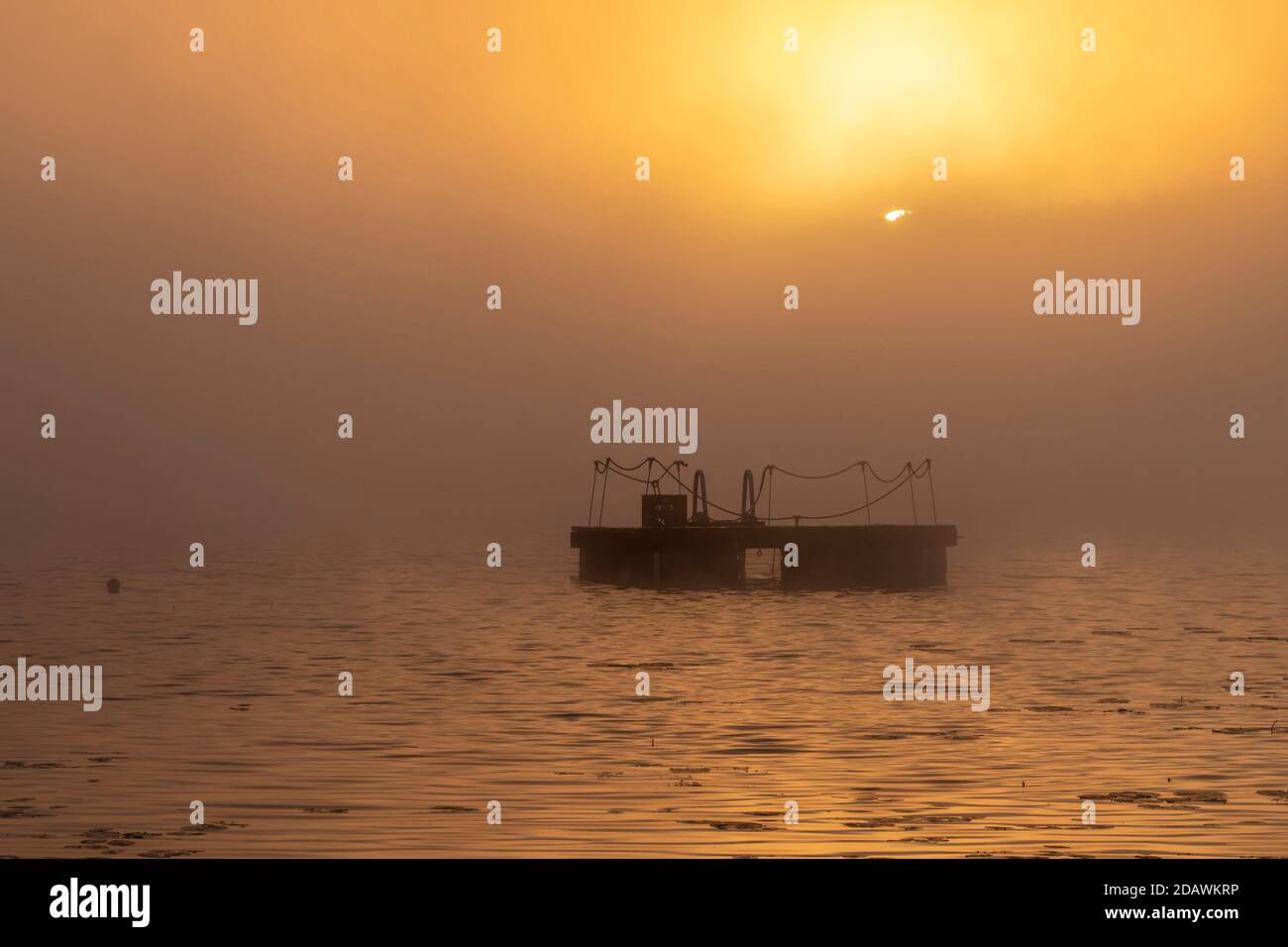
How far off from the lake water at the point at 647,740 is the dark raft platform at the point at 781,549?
18587mm

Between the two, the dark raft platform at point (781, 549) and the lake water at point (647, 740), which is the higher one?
the dark raft platform at point (781, 549)

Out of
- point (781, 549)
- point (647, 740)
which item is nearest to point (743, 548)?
point (781, 549)

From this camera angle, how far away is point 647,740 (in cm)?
2744

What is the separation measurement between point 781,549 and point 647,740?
64762 mm

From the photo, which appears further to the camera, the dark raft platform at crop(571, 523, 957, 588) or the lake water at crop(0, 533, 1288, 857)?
the dark raft platform at crop(571, 523, 957, 588)

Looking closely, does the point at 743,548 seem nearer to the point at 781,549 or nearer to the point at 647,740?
the point at 781,549

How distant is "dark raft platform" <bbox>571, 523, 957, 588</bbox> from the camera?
87.4m

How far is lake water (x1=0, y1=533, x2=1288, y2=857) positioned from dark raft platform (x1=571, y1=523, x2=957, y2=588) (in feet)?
61.0

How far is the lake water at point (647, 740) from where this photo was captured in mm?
17953

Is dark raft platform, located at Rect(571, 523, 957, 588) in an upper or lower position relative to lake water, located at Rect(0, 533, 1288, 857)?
upper

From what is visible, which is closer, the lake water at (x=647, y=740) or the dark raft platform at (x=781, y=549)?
the lake water at (x=647, y=740)

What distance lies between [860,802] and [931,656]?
1171 inches
